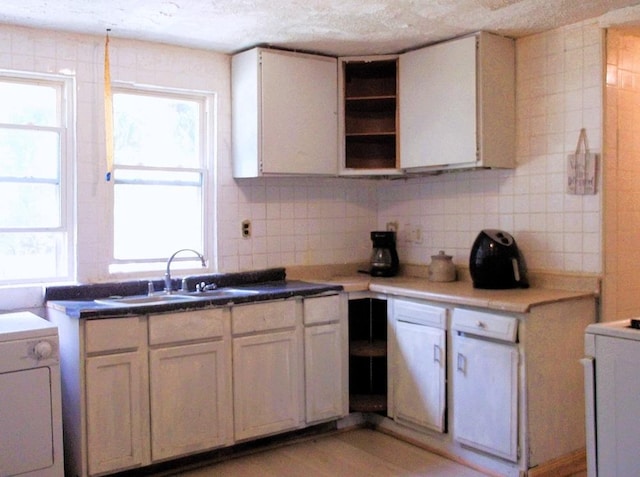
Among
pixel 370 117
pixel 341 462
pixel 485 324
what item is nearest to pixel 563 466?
pixel 485 324

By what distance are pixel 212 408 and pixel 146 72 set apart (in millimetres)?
1912

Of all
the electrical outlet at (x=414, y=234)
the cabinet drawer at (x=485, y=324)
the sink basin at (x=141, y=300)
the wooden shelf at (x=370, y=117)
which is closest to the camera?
the cabinet drawer at (x=485, y=324)

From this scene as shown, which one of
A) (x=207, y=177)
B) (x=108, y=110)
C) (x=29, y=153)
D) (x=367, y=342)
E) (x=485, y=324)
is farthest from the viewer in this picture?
(x=367, y=342)

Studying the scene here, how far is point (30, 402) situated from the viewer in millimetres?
2742

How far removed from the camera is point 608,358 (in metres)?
2.40

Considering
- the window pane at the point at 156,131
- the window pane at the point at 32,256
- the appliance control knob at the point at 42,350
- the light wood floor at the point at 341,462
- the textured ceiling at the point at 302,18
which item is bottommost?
the light wood floor at the point at 341,462

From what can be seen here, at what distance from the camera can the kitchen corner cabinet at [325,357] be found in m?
3.66

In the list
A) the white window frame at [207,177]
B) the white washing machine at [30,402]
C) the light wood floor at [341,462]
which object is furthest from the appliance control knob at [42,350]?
the white window frame at [207,177]

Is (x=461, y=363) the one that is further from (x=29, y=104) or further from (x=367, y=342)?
(x=29, y=104)

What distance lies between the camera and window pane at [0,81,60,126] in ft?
11.0

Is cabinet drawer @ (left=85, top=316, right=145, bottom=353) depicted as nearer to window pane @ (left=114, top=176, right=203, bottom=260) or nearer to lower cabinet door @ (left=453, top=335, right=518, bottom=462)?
window pane @ (left=114, top=176, right=203, bottom=260)

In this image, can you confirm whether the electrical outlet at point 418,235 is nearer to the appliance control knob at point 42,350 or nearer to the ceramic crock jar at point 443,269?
the ceramic crock jar at point 443,269

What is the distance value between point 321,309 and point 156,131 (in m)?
1.43

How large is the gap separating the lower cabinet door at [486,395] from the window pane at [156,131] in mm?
1937
